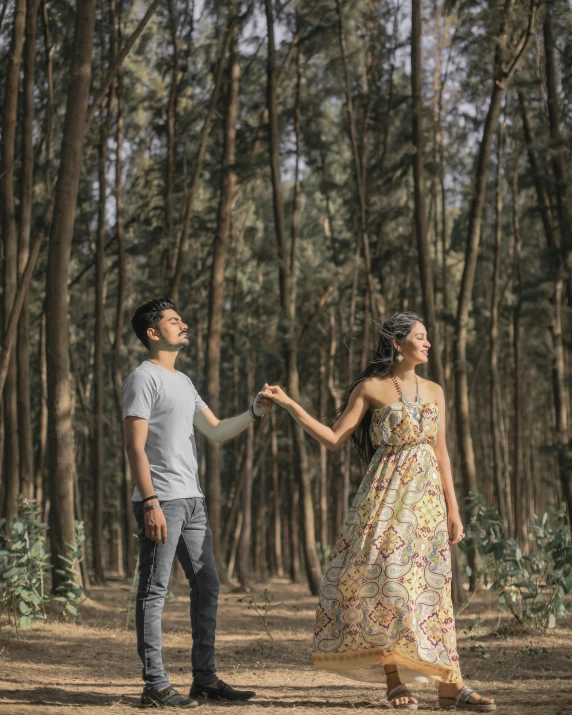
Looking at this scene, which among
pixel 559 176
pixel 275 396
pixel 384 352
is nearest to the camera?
pixel 275 396

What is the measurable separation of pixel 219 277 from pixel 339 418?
38.4 ft

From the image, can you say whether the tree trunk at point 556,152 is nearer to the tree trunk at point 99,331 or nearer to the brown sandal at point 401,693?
the tree trunk at point 99,331

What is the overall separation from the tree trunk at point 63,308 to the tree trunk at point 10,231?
1401 millimetres

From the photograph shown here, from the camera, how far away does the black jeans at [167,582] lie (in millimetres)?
5242

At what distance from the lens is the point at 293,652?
29.0ft

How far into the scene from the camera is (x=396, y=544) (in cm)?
539

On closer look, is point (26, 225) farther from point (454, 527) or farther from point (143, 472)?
point (454, 527)

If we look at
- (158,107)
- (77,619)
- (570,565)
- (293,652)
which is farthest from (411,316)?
(158,107)

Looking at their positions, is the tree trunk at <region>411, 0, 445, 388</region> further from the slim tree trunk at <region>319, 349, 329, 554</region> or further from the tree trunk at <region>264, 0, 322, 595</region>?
the slim tree trunk at <region>319, 349, 329, 554</region>

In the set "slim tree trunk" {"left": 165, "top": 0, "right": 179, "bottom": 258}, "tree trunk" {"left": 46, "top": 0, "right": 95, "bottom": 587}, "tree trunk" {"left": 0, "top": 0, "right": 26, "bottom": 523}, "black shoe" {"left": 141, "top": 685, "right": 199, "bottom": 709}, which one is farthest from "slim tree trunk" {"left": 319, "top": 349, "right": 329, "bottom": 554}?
"black shoe" {"left": 141, "top": 685, "right": 199, "bottom": 709}

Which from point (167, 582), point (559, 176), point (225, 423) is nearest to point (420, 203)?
point (559, 176)

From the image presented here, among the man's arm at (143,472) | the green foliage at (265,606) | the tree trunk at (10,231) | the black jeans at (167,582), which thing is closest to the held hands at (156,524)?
the man's arm at (143,472)

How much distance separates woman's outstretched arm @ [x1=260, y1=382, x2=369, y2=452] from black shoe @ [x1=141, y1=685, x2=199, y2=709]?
5.10ft

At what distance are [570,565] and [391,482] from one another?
3.42 m
